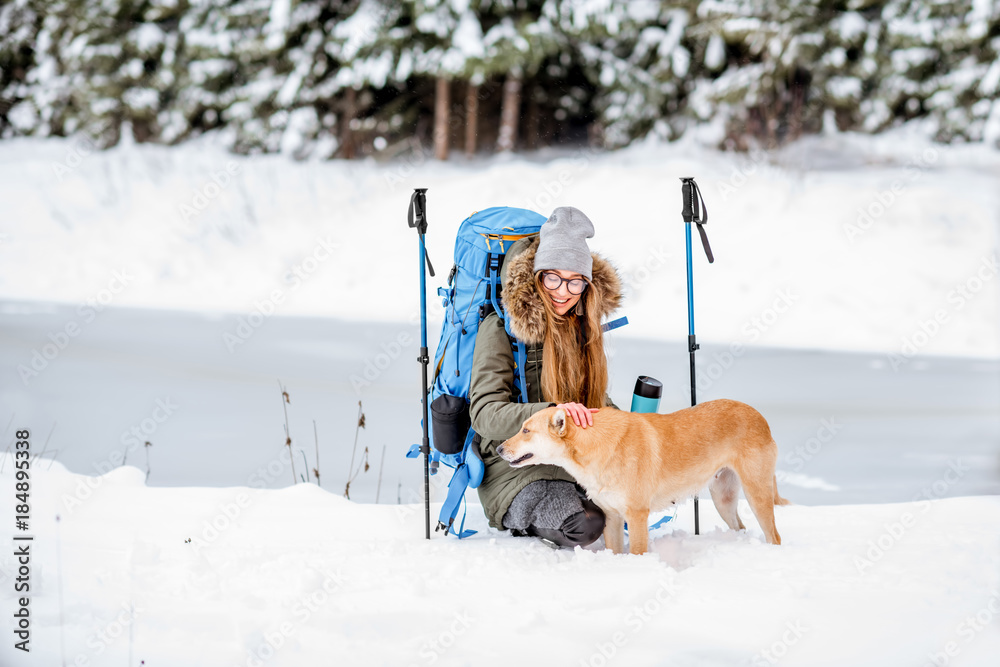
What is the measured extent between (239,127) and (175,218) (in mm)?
2850

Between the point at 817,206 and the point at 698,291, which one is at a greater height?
the point at 817,206

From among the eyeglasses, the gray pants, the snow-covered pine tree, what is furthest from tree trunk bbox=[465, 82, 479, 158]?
the gray pants

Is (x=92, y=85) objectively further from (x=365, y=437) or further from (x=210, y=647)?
(x=210, y=647)

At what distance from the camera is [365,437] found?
659 cm

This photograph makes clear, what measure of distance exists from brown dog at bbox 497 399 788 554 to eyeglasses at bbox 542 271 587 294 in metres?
0.58

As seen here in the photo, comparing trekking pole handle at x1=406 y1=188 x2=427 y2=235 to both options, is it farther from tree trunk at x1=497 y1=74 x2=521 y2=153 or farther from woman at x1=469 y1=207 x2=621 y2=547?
tree trunk at x1=497 y1=74 x2=521 y2=153

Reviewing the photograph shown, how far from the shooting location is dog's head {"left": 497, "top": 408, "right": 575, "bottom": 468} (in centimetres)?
343

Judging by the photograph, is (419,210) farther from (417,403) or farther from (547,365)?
(417,403)

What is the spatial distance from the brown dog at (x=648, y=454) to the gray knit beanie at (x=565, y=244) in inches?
25.8

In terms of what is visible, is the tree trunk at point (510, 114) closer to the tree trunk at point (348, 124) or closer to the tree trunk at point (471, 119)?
the tree trunk at point (471, 119)

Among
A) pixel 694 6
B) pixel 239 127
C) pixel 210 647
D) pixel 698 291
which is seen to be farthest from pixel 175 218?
pixel 210 647

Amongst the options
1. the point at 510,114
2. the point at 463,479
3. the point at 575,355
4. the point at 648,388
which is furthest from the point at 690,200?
the point at 510,114

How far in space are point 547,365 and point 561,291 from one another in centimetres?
35

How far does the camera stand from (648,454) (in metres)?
3.50
